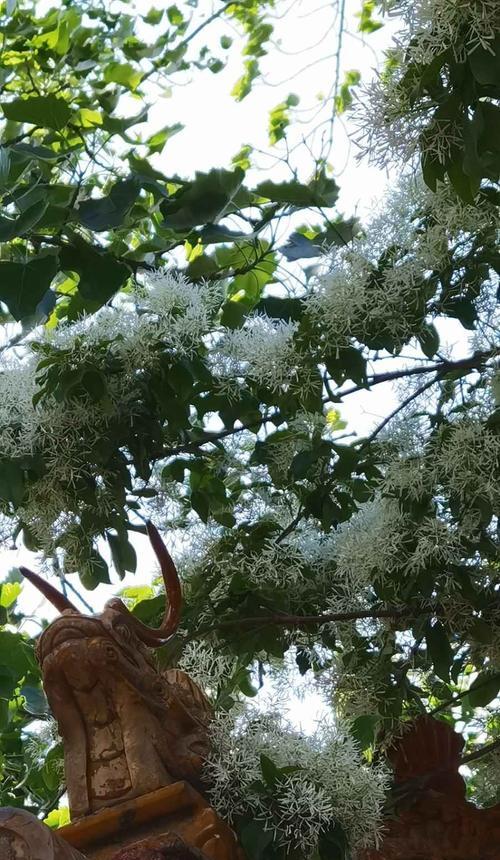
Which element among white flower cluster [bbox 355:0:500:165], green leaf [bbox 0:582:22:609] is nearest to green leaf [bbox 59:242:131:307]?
white flower cluster [bbox 355:0:500:165]

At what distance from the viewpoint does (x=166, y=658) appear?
1.90 meters

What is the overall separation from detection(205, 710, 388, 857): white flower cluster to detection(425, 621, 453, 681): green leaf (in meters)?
0.27

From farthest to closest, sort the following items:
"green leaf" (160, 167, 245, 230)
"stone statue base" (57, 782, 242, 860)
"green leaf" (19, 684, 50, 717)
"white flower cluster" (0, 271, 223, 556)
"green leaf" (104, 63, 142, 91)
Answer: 1. "green leaf" (104, 63, 142, 91)
2. "green leaf" (19, 684, 50, 717)
3. "green leaf" (160, 167, 245, 230)
4. "white flower cluster" (0, 271, 223, 556)
5. "stone statue base" (57, 782, 242, 860)

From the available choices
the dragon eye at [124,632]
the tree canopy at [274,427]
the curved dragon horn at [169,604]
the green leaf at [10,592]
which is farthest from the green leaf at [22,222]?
the green leaf at [10,592]

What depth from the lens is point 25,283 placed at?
5.95 feet

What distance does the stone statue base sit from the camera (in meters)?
1.40

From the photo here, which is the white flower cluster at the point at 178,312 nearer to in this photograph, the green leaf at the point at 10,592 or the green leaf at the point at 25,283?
the green leaf at the point at 25,283

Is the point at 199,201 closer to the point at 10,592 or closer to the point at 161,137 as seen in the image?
the point at 161,137

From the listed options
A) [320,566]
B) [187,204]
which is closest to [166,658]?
[320,566]

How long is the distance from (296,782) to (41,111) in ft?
3.11

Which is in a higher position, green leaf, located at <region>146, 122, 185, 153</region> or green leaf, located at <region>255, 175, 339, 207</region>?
green leaf, located at <region>146, 122, 185, 153</region>

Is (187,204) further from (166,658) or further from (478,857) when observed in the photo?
(478,857)

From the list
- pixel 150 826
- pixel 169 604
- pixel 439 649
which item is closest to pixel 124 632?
pixel 169 604

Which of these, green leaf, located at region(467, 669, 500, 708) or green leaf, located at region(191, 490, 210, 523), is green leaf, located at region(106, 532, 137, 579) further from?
green leaf, located at region(467, 669, 500, 708)
